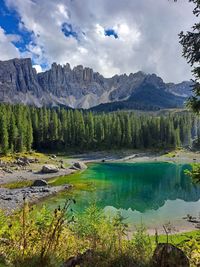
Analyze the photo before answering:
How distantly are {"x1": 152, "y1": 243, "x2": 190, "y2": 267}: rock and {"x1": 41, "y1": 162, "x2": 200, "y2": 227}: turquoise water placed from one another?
27.7m

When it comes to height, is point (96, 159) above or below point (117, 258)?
below

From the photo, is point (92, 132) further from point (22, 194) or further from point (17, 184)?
point (22, 194)

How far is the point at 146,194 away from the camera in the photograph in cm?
6150

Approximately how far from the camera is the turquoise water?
45559 mm

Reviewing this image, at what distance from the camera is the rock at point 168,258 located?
238 inches

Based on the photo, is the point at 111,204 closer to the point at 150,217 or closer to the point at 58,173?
the point at 150,217

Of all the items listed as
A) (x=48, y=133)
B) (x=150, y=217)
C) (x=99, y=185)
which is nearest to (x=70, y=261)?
(x=150, y=217)

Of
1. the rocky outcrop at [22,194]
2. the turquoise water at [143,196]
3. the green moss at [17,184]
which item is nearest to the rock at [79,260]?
the turquoise water at [143,196]

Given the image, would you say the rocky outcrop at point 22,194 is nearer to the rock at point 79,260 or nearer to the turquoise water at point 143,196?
the turquoise water at point 143,196

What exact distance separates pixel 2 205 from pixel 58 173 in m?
37.2

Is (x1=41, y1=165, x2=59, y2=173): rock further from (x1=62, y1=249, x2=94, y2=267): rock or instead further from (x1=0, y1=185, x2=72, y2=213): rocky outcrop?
(x1=62, y1=249, x2=94, y2=267): rock

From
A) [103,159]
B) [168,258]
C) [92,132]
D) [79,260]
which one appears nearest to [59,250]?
[79,260]

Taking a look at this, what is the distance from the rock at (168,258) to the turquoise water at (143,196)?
2769cm

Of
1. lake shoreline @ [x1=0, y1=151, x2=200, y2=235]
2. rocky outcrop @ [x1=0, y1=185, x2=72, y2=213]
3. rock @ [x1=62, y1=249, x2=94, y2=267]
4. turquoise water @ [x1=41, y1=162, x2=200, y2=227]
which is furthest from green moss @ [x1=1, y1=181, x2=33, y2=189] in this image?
rock @ [x1=62, y1=249, x2=94, y2=267]
